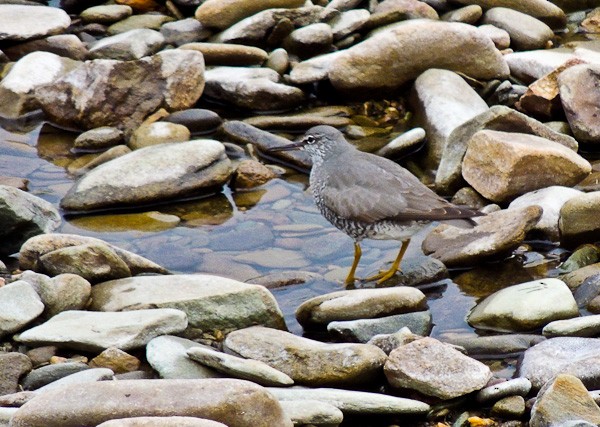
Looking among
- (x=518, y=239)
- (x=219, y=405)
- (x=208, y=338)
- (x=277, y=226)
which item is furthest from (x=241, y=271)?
(x=219, y=405)

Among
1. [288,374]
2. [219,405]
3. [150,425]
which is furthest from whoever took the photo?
[288,374]

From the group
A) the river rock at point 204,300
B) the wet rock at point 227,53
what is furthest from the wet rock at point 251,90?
the river rock at point 204,300

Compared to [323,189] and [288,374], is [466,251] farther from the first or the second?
[288,374]

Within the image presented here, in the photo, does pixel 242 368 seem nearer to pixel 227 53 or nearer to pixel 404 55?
pixel 404 55

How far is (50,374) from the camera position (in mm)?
5668

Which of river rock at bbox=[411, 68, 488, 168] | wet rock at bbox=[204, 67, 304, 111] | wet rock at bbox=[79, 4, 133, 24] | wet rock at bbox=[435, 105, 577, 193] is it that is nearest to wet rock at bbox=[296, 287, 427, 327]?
wet rock at bbox=[435, 105, 577, 193]

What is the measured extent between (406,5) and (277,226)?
16.0 feet

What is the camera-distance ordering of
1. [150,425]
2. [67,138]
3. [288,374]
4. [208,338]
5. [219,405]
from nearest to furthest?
[150,425] → [219,405] → [288,374] → [208,338] → [67,138]

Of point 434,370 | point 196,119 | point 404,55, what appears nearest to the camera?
point 434,370

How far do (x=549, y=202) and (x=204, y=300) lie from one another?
3.36 metres

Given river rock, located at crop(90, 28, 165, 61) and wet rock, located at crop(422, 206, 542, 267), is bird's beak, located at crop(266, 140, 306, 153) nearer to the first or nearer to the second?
wet rock, located at crop(422, 206, 542, 267)

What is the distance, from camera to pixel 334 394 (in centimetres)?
542

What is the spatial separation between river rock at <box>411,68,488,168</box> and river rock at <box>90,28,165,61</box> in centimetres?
324

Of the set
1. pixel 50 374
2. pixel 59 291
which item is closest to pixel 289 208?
pixel 59 291
